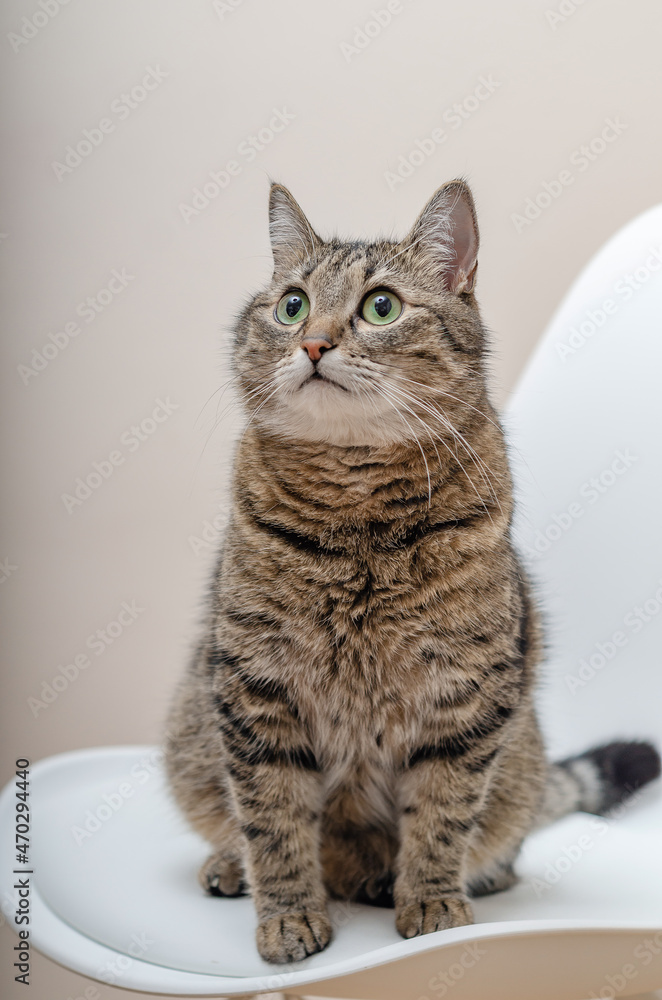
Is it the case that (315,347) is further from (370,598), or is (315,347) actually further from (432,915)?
(432,915)

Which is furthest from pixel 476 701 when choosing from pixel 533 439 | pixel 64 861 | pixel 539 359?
pixel 539 359

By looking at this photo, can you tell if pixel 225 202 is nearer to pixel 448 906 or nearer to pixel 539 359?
pixel 539 359

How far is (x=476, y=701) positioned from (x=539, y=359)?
97 cm

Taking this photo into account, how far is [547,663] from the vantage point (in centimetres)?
139

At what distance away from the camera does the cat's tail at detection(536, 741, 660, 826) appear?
4.61 ft

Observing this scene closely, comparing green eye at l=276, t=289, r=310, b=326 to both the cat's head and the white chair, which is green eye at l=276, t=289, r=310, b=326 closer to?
the cat's head
